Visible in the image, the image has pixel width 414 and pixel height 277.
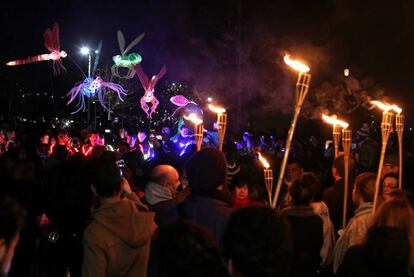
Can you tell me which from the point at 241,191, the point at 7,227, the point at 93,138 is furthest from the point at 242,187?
the point at 93,138

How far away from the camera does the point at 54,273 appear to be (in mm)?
6000

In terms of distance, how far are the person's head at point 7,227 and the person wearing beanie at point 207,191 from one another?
129 cm

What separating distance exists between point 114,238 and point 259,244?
203 centimetres

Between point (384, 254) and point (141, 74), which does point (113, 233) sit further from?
point (141, 74)

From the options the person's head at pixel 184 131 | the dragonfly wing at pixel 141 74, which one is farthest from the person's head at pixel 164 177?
the dragonfly wing at pixel 141 74

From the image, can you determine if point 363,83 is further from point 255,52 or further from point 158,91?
point 158,91

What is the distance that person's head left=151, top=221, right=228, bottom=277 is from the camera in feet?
7.41

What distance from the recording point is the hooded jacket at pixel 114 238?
398cm

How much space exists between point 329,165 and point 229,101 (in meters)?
11.8

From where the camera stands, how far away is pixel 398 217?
392 centimetres

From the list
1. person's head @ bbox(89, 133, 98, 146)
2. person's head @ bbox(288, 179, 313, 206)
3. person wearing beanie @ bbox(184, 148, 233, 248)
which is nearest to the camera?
person wearing beanie @ bbox(184, 148, 233, 248)

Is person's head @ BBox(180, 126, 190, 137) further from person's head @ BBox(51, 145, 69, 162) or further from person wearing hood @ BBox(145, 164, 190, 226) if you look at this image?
person wearing hood @ BBox(145, 164, 190, 226)

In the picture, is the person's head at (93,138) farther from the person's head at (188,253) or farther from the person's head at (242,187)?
the person's head at (188,253)

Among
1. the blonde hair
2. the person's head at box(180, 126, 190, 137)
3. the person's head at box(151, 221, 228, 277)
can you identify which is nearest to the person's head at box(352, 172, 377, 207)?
the blonde hair
